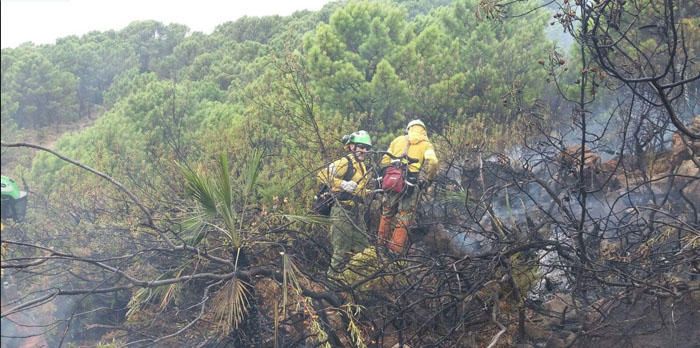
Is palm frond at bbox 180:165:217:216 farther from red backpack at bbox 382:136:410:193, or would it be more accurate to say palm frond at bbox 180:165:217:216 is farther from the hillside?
red backpack at bbox 382:136:410:193

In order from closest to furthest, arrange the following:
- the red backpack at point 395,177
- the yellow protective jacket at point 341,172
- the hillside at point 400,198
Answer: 1. the hillside at point 400,198
2. the red backpack at point 395,177
3. the yellow protective jacket at point 341,172

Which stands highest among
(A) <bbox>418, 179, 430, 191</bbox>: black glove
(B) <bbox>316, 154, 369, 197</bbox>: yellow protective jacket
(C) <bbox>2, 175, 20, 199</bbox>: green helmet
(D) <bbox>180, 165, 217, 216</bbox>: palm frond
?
(A) <bbox>418, 179, 430, 191</bbox>: black glove

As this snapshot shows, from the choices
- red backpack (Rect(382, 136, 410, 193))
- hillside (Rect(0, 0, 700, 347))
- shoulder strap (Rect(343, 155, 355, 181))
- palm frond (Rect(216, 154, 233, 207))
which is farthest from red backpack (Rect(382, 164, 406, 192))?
palm frond (Rect(216, 154, 233, 207))

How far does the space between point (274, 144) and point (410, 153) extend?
3211mm

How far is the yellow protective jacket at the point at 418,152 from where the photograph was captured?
721cm

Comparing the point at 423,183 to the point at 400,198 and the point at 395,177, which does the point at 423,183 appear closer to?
the point at 395,177

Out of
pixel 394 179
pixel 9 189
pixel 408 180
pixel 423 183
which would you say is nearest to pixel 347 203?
pixel 394 179

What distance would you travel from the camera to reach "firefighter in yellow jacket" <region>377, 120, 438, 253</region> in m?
6.91

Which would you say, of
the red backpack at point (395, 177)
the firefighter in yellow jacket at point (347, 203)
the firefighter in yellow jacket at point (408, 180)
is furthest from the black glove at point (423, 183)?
the firefighter in yellow jacket at point (347, 203)

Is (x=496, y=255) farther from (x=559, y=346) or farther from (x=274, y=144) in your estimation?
(x=274, y=144)

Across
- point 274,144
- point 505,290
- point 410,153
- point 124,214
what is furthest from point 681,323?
point 124,214

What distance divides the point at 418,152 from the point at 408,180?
462mm

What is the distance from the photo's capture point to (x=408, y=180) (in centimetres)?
718

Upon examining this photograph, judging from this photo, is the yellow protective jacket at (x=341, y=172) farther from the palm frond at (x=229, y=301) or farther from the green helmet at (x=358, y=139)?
the palm frond at (x=229, y=301)
